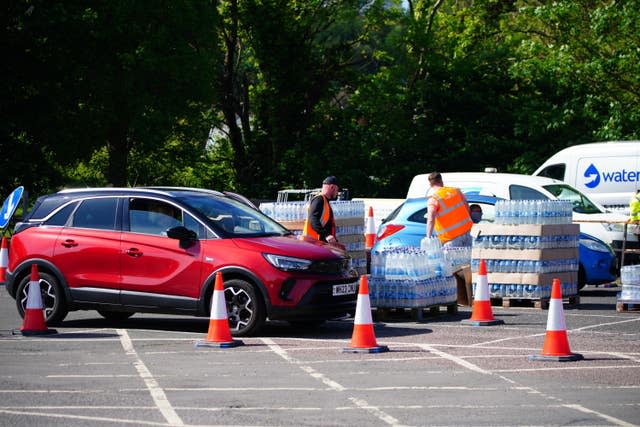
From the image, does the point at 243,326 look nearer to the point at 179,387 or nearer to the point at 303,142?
the point at 179,387

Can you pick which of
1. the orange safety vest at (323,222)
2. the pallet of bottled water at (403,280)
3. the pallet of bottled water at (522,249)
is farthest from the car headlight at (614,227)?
the orange safety vest at (323,222)

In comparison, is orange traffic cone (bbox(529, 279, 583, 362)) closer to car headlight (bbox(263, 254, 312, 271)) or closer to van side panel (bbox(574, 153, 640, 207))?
car headlight (bbox(263, 254, 312, 271))

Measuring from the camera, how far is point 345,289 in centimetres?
1503

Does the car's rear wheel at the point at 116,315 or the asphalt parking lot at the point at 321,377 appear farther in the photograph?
the car's rear wheel at the point at 116,315

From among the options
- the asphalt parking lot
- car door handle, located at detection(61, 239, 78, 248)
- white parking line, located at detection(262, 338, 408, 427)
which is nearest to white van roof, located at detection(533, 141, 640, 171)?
the asphalt parking lot

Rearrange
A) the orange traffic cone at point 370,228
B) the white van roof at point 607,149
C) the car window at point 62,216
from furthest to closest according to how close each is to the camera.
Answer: the white van roof at point 607,149
the orange traffic cone at point 370,228
the car window at point 62,216

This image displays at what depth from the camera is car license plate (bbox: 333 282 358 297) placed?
14.9 metres

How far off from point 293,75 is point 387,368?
33353 millimetres

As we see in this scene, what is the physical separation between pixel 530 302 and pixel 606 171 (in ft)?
33.0

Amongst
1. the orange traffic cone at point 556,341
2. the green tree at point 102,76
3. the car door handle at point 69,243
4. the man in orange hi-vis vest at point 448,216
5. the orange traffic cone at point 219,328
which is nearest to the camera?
the orange traffic cone at point 556,341

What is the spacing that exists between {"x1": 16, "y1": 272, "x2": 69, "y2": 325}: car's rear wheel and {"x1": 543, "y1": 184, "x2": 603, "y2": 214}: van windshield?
1148 centimetres

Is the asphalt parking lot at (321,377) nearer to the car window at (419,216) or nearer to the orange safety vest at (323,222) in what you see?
the orange safety vest at (323,222)

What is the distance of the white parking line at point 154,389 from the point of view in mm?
9438

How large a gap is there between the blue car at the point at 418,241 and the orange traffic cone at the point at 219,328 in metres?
6.69
